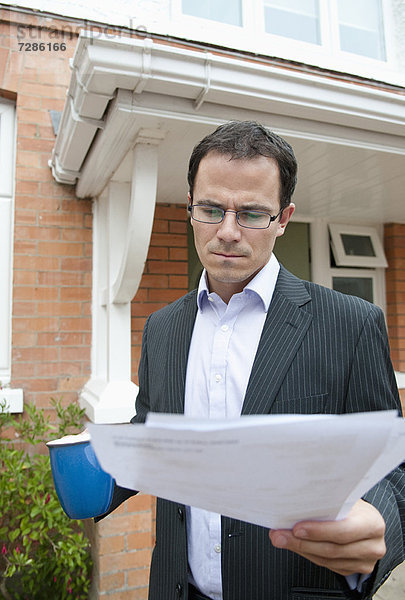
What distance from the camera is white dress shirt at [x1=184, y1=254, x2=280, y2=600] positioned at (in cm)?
117

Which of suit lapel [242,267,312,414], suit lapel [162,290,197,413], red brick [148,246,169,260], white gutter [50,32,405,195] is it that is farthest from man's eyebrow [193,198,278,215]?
red brick [148,246,169,260]

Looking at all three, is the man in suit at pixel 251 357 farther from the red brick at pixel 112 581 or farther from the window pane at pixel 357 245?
the window pane at pixel 357 245

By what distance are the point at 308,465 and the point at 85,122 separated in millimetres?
2042

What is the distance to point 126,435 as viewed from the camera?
0.60 m

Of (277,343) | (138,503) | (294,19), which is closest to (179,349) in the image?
(277,343)

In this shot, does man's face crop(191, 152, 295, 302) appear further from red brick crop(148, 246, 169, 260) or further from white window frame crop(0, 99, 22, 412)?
white window frame crop(0, 99, 22, 412)

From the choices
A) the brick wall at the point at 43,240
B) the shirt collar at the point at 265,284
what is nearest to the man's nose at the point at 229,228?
the shirt collar at the point at 265,284

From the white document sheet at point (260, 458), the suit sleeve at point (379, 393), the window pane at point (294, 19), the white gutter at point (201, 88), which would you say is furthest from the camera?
the window pane at point (294, 19)

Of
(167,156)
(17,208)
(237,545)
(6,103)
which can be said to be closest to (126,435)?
(237,545)

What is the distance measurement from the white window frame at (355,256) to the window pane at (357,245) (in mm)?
23

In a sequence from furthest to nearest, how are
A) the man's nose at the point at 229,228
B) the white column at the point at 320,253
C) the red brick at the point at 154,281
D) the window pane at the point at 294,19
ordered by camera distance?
the white column at the point at 320,253 → the window pane at the point at 294,19 → the red brick at the point at 154,281 → the man's nose at the point at 229,228

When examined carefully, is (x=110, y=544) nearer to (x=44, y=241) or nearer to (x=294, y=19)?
(x=44, y=241)

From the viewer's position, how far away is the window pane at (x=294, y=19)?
3.72m

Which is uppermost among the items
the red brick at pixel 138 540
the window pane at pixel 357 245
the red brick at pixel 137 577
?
the window pane at pixel 357 245
